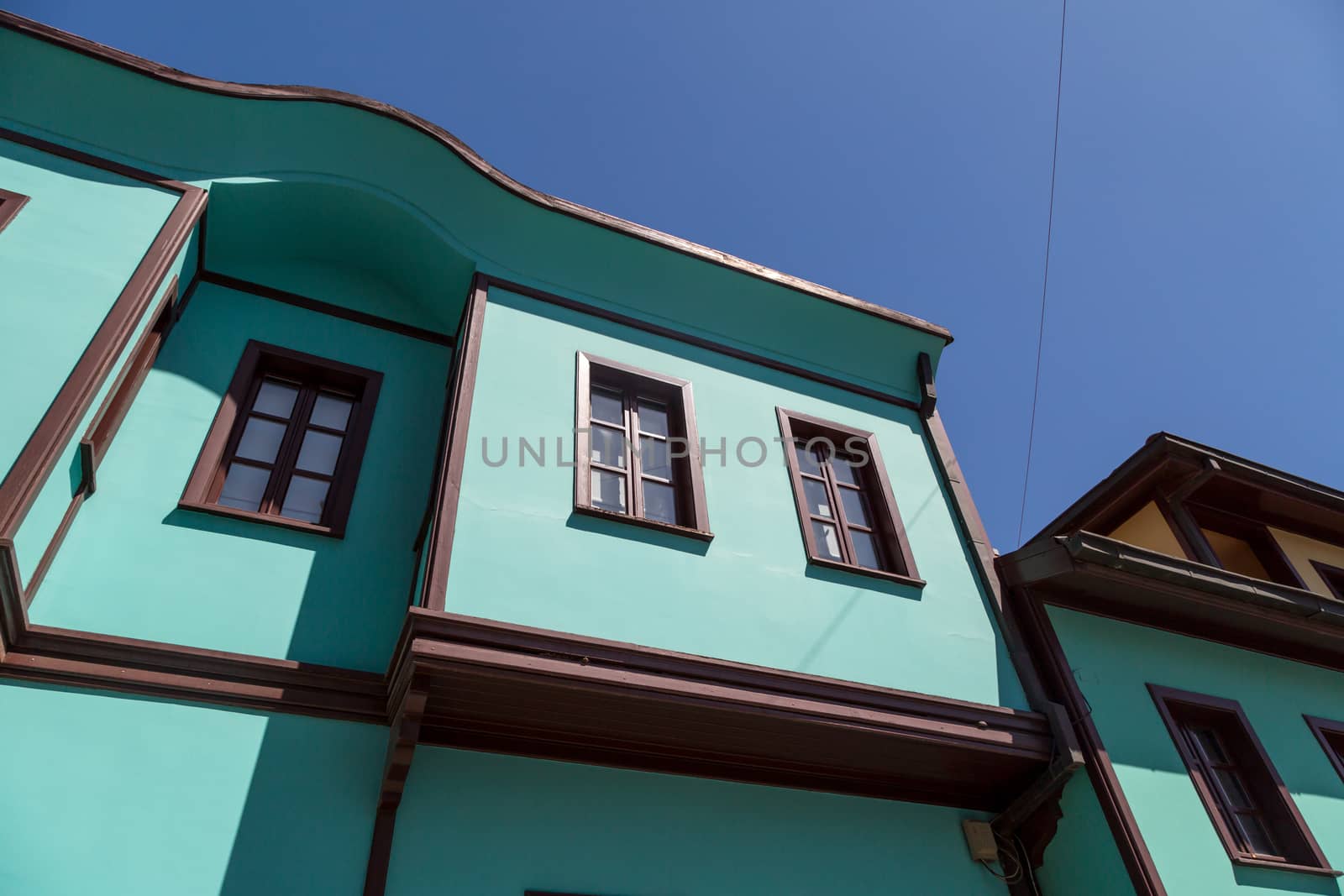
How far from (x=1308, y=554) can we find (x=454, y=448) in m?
9.74

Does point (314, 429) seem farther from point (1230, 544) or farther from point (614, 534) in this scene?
point (1230, 544)

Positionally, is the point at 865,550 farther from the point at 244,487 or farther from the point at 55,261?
the point at 55,261

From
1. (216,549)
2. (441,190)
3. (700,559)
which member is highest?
(441,190)

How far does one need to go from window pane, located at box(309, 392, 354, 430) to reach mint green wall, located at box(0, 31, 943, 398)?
4.22 feet

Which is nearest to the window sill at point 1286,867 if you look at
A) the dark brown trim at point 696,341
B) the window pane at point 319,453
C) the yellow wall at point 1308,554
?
the yellow wall at point 1308,554

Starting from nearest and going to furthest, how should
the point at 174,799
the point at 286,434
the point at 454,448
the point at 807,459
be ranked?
the point at 174,799 < the point at 454,448 < the point at 286,434 < the point at 807,459

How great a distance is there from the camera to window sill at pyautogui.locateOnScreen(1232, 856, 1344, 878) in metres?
6.04

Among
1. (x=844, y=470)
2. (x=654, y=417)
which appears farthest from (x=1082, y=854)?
(x=654, y=417)

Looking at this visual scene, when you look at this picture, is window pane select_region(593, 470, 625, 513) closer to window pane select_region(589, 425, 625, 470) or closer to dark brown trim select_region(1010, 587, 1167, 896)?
window pane select_region(589, 425, 625, 470)

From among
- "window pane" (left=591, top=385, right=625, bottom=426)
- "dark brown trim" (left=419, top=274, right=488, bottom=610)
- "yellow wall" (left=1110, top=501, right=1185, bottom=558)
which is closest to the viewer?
"dark brown trim" (left=419, top=274, right=488, bottom=610)

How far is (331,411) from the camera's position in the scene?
6.86m

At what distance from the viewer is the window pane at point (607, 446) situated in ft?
21.6

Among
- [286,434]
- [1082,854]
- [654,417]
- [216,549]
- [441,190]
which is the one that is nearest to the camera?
[216,549]

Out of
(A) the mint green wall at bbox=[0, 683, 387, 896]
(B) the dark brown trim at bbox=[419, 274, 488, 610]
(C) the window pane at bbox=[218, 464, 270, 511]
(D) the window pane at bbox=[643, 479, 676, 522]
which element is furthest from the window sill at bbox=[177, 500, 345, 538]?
(D) the window pane at bbox=[643, 479, 676, 522]
